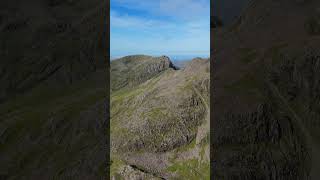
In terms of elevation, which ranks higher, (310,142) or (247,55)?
(247,55)

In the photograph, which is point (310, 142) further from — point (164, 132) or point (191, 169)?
point (164, 132)

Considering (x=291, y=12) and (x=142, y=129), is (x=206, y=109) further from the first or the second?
(x=291, y=12)

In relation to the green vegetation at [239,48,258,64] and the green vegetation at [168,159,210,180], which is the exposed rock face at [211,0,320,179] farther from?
the green vegetation at [168,159,210,180]

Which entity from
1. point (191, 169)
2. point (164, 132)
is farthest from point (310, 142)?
point (164, 132)

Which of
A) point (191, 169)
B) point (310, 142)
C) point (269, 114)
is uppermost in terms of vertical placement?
point (269, 114)

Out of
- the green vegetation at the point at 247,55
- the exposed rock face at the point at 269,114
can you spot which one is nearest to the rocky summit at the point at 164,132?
the exposed rock face at the point at 269,114

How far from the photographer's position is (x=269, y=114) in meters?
116

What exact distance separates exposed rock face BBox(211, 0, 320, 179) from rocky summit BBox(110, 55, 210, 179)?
5808 mm

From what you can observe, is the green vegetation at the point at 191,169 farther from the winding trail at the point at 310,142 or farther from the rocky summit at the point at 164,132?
the winding trail at the point at 310,142

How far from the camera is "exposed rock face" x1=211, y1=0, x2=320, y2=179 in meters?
109

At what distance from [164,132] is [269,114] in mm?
36919

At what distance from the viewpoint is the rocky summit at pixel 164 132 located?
10719 cm
